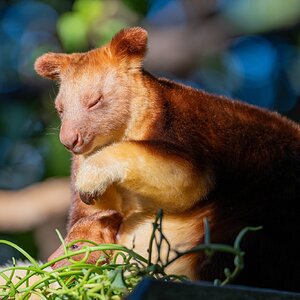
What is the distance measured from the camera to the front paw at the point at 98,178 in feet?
13.2

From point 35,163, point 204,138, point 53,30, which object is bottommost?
point 35,163

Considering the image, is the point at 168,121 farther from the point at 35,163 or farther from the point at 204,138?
the point at 35,163

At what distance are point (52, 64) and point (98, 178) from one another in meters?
1.06

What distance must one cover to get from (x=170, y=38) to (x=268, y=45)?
2771 mm

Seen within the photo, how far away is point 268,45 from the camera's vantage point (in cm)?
1206

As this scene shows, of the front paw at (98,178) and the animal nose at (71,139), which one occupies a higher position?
the animal nose at (71,139)

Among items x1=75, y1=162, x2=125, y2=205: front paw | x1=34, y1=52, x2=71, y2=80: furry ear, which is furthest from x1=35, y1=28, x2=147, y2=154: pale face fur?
x1=75, y1=162, x2=125, y2=205: front paw

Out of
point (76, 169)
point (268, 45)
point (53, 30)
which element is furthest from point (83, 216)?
point (268, 45)

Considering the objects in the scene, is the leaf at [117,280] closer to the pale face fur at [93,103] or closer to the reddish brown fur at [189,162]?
the reddish brown fur at [189,162]

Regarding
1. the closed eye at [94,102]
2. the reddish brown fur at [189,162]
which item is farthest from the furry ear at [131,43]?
the closed eye at [94,102]

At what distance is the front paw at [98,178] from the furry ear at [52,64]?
0.95 metres

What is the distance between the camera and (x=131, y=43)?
4.79 meters

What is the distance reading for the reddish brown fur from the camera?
4020mm

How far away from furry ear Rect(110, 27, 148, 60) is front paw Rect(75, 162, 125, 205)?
2.90ft
